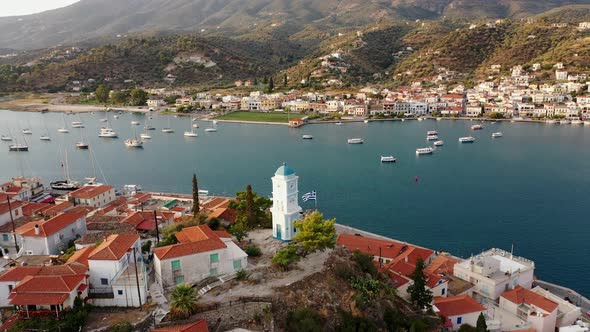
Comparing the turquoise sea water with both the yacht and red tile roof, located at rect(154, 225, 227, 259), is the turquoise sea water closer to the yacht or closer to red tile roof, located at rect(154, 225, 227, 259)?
the yacht

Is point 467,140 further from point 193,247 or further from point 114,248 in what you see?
point 114,248

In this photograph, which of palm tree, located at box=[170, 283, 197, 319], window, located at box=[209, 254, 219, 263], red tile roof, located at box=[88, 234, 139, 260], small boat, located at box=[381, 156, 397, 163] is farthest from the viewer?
small boat, located at box=[381, 156, 397, 163]

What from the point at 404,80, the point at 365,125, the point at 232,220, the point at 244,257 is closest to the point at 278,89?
the point at 404,80

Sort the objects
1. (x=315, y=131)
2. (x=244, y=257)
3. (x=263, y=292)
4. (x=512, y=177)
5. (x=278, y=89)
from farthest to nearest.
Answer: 1. (x=278, y=89)
2. (x=315, y=131)
3. (x=512, y=177)
4. (x=244, y=257)
5. (x=263, y=292)

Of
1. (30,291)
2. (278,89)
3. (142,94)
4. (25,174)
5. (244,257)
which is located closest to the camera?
(30,291)

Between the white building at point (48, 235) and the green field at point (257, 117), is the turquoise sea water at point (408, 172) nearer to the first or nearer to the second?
the green field at point (257, 117)

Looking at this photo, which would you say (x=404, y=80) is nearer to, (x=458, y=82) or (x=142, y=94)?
(x=458, y=82)

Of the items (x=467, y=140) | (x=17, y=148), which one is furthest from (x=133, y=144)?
(x=467, y=140)

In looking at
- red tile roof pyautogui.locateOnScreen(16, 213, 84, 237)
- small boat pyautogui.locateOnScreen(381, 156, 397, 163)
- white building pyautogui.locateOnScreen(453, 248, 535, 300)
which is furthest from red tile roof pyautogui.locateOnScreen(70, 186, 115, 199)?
small boat pyautogui.locateOnScreen(381, 156, 397, 163)
